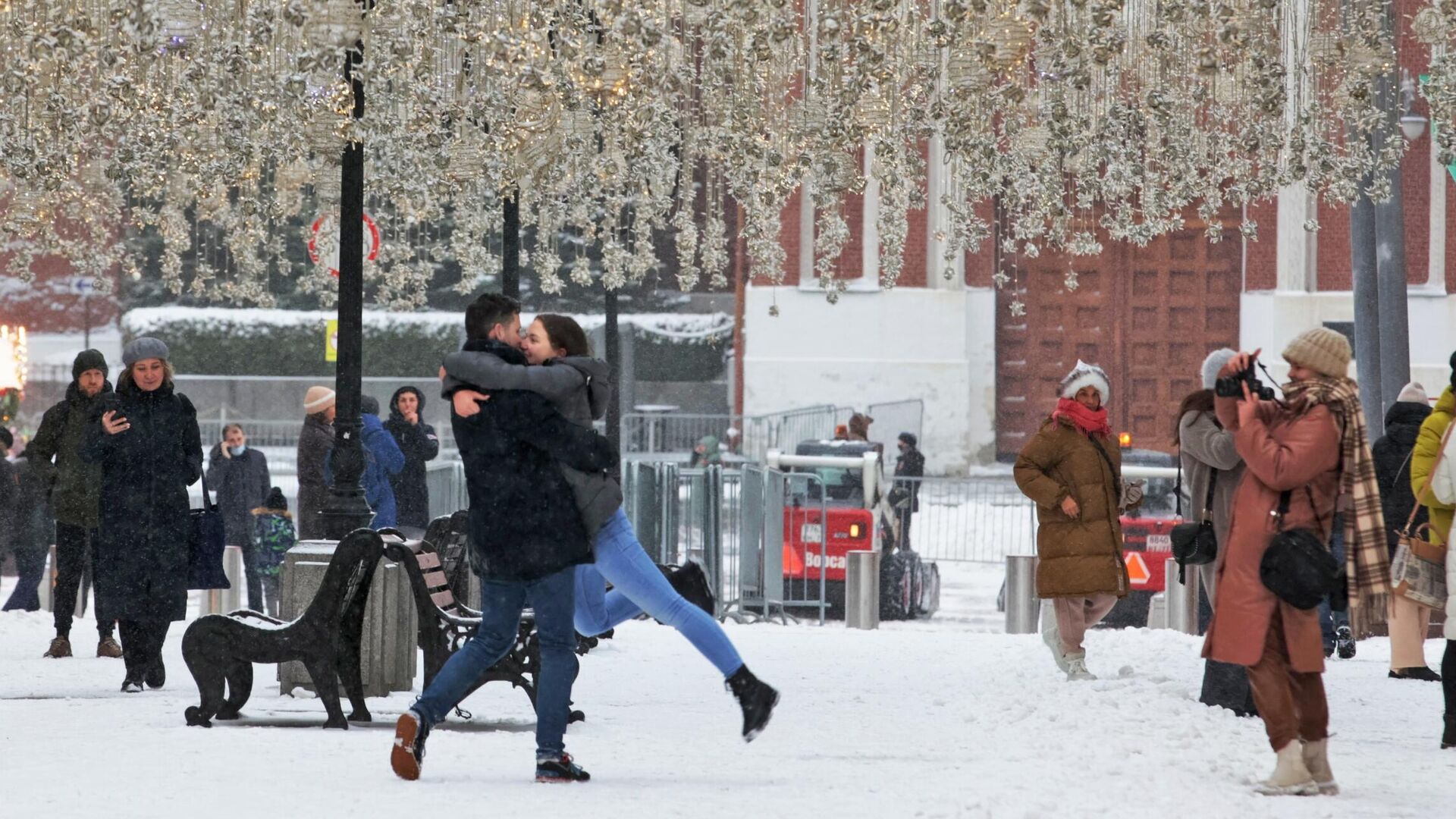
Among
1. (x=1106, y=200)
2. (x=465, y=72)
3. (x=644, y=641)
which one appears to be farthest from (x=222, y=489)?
(x=1106, y=200)

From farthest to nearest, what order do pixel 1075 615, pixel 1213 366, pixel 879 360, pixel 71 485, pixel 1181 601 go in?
pixel 879 360 < pixel 1181 601 < pixel 71 485 < pixel 1075 615 < pixel 1213 366

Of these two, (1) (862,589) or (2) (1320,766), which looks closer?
(2) (1320,766)

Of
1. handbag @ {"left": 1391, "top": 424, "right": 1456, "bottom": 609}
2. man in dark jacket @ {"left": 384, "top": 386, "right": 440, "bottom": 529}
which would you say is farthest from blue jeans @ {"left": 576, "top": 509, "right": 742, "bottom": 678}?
man in dark jacket @ {"left": 384, "top": 386, "right": 440, "bottom": 529}

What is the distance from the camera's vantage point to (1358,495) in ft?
21.4

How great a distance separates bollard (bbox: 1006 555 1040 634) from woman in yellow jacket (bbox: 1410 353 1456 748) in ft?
19.9

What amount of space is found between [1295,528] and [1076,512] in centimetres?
342

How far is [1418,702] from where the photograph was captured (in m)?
9.48

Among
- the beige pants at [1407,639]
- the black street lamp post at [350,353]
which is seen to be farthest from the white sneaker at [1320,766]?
the black street lamp post at [350,353]

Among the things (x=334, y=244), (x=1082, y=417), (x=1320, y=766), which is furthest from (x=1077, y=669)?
(x=334, y=244)

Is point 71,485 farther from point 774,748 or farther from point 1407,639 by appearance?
point 1407,639

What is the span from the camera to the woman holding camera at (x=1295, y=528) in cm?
643

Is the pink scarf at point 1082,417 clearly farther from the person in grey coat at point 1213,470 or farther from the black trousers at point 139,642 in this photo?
the black trousers at point 139,642

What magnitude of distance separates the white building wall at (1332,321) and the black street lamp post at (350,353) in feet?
73.9

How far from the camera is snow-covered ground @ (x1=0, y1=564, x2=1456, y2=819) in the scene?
608cm
